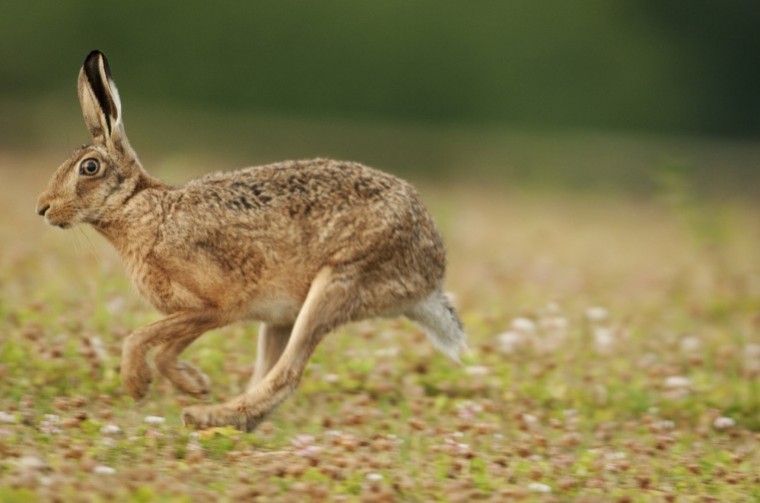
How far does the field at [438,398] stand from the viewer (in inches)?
181

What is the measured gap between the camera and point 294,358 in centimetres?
547

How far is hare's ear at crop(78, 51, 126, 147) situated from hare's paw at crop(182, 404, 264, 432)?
50.5 inches

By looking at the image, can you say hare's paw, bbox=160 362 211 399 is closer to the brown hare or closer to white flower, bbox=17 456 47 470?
the brown hare

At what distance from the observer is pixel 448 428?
5.79 metres

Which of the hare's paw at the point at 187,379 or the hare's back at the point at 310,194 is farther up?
the hare's back at the point at 310,194

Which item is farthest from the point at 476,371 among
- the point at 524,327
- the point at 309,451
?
the point at 309,451

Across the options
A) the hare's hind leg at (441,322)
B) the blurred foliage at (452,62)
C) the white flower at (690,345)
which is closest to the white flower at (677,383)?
the white flower at (690,345)

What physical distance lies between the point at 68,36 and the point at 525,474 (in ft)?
44.6

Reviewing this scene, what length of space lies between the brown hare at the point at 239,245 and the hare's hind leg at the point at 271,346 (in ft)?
0.58

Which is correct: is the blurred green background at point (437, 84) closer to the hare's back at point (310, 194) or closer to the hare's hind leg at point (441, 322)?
the hare's hind leg at point (441, 322)

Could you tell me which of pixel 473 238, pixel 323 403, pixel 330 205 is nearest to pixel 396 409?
pixel 323 403

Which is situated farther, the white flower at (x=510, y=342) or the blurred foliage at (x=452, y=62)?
the blurred foliage at (x=452, y=62)

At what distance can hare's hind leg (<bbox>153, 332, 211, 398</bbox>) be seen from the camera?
213 inches

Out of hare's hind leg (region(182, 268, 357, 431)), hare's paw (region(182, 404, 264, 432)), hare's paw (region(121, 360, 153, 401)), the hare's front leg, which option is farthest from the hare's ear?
hare's paw (region(182, 404, 264, 432))
